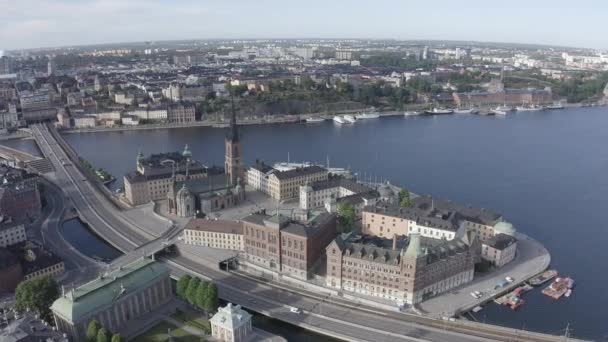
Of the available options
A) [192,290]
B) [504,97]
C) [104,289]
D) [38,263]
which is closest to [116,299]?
[104,289]

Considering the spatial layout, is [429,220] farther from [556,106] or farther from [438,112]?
[556,106]

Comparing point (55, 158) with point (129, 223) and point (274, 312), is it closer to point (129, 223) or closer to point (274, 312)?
point (129, 223)

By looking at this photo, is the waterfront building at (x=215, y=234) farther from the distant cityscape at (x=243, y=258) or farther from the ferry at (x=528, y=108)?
the ferry at (x=528, y=108)

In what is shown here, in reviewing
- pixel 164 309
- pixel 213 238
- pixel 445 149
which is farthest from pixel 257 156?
pixel 164 309

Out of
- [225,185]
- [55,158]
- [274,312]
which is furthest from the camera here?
[55,158]

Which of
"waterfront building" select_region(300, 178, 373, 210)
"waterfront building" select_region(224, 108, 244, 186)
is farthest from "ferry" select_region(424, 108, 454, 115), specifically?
"waterfront building" select_region(224, 108, 244, 186)

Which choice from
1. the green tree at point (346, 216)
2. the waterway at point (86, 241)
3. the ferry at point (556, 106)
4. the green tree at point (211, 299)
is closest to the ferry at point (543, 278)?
the green tree at point (346, 216)
